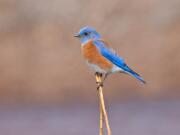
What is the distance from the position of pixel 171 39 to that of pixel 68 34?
1.23 m

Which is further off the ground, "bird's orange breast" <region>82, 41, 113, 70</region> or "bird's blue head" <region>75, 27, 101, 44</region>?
"bird's blue head" <region>75, 27, 101, 44</region>

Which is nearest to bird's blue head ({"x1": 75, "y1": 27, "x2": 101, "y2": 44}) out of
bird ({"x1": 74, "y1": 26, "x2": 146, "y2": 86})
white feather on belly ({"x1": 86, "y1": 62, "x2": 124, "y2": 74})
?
bird ({"x1": 74, "y1": 26, "x2": 146, "y2": 86})

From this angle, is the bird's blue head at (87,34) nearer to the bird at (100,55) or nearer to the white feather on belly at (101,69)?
the bird at (100,55)

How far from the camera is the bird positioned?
4.45 m

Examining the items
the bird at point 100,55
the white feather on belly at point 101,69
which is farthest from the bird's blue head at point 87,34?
the white feather on belly at point 101,69

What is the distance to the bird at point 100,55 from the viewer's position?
4449 millimetres

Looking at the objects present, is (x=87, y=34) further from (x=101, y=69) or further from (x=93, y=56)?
(x=101, y=69)

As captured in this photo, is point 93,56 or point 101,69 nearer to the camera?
point 101,69

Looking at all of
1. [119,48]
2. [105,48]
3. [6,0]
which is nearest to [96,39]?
[105,48]

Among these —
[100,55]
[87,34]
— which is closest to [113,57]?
[100,55]

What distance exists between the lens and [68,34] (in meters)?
8.15

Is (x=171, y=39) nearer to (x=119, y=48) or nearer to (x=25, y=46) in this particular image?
(x=119, y=48)

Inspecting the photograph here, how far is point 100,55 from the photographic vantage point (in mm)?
4531

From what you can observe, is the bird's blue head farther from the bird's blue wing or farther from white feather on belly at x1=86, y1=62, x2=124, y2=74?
white feather on belly at x1=86, y1=62, x2=124, y2=74
